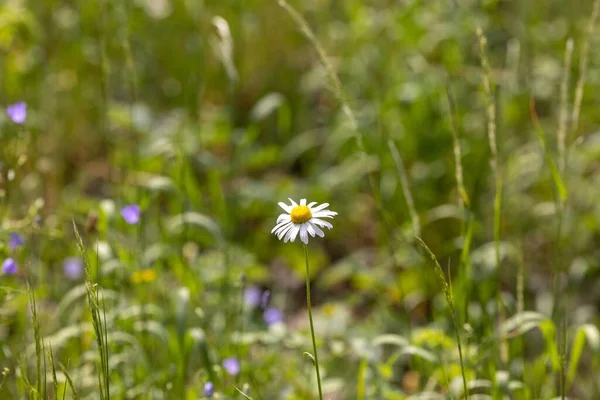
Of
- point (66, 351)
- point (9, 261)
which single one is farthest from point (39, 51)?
point (9, 261)

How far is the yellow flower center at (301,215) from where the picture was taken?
53.0 inches

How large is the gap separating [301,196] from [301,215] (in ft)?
5.93

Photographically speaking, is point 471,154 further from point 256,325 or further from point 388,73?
point 256,325

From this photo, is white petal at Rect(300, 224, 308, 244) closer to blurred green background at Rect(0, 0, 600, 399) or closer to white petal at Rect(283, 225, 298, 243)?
white petal at Rect(283, 225, 298, 243)

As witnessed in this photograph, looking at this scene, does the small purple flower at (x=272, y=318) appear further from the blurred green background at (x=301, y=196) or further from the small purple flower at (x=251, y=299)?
the small purple flower at (x=251, y=299)

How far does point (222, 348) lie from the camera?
2.17m

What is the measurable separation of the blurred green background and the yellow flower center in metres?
0.44

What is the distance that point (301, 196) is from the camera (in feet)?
10.4

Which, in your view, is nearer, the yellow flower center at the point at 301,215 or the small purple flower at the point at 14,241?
the yellow flower center at the point at 301,215

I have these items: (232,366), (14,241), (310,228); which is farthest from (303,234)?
(14,241)

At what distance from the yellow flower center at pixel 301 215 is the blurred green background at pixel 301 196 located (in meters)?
0.44

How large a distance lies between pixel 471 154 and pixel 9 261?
6.62ft

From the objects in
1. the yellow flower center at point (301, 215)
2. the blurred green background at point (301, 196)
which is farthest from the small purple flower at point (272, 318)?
the yellow flower center at point (301, 215)

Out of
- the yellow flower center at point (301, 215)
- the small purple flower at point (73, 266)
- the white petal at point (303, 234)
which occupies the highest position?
the small purple flower at point (73, 266)
